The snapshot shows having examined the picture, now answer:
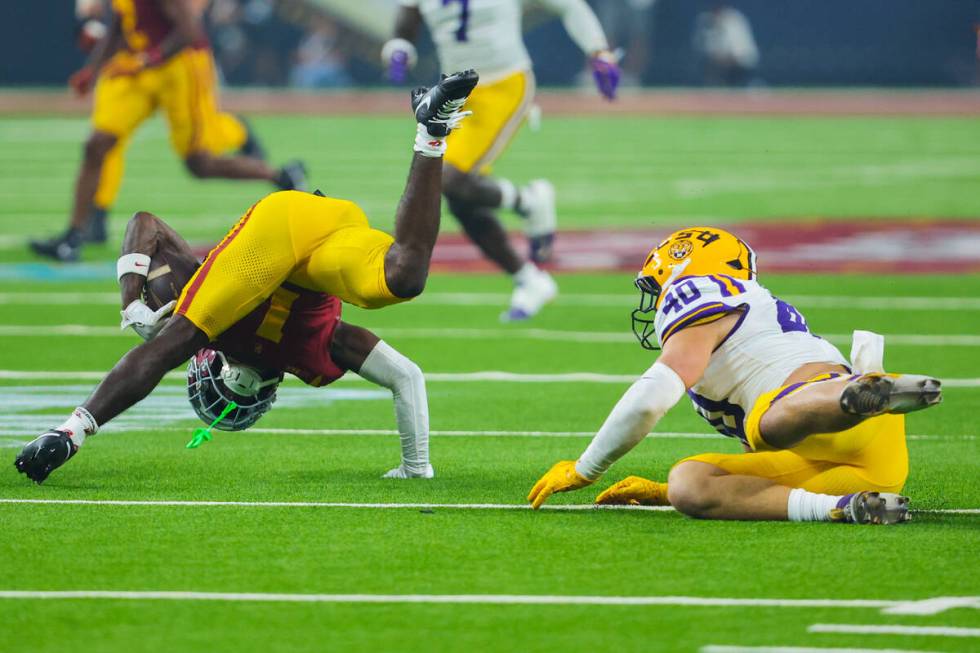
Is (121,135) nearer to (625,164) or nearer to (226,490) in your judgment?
(226,490)

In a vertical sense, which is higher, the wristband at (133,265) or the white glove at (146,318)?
the wristband at (133,265)

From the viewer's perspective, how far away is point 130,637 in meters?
4.55

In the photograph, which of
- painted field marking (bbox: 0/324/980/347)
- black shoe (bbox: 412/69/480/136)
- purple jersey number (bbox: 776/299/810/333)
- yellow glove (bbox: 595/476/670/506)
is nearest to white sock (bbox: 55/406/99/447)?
black shoe (bbox: 412/69/480/136)

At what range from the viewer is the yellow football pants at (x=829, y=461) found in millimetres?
5832

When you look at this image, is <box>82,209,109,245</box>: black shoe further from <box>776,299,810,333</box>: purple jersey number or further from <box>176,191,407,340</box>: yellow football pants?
<box>776,299,810,333</box>: purple jersey number

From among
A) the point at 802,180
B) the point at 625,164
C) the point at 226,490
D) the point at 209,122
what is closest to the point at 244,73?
the point at 625,164

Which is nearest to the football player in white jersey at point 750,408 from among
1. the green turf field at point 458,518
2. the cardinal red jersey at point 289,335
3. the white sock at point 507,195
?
the green turf field at point 458,518

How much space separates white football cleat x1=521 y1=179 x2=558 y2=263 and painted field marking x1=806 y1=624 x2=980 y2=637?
7.23 meters

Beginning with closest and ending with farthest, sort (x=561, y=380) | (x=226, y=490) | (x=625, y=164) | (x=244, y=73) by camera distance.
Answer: (x=226, y=490), (x=561, y=380), (x=625, y=164), (x=244, y=73)

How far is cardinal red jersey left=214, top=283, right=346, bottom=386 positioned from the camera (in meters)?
6.55

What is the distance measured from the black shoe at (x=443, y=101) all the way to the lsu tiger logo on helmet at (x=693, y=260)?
0.84 meters

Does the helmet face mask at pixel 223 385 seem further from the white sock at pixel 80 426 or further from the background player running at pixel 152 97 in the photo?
the background player running at pixel 152 97

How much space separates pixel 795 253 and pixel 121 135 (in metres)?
5.31

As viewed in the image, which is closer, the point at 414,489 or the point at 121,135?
the point at 414,489
